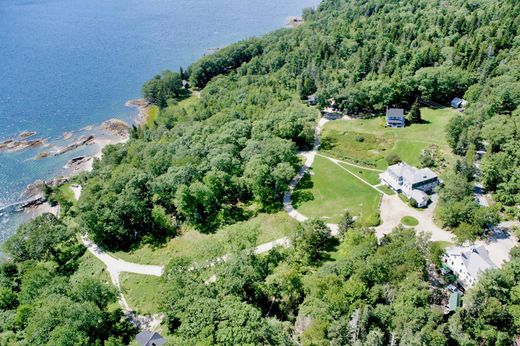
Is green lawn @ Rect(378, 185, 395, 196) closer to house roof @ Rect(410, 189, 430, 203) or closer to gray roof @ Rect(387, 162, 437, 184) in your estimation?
gray roof @ Rect(387, 162, 437, 184)

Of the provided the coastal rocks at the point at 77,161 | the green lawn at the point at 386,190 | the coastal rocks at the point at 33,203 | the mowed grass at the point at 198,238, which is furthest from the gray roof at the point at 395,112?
the coastal rocks at the point at 33,203

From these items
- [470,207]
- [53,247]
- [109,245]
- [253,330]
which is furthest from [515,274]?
[53,247]

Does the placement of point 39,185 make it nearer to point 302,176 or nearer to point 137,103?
point 137,103

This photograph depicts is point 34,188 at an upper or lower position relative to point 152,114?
lower

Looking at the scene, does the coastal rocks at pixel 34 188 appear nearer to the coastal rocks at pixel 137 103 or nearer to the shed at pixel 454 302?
the coastal rocks at pixel 137 103

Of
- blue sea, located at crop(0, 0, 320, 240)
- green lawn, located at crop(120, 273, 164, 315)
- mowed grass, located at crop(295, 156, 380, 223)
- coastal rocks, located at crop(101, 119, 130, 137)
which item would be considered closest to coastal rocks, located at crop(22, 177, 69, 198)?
blue sea, located at crop(0, 0, 320, 240)

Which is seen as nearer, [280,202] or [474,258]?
[474,258]

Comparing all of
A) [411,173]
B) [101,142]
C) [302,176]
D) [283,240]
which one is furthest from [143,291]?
[101,142]
